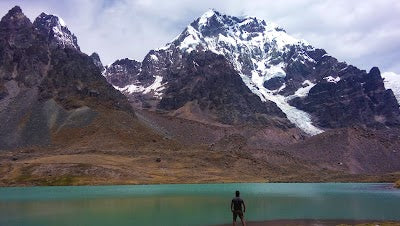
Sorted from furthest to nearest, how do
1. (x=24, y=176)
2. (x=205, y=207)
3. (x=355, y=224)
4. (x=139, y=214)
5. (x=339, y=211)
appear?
(x=24, y=176)
(x=205, y=207)
(x=339, y=211)
(x=139, y=214)
(x=355, y=224)

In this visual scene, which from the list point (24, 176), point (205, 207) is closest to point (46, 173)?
point (24, 176)

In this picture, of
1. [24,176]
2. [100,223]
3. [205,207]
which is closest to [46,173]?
[24,176]

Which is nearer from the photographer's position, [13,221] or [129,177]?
[13,221]

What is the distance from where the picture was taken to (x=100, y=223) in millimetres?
54688

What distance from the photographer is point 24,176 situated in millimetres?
180750

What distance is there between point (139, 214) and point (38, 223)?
13141 mm

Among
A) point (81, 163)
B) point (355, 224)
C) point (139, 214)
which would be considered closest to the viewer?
point (355, 224)

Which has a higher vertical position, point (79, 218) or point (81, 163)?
point (81, 163)

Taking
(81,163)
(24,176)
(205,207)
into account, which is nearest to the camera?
(205,207)

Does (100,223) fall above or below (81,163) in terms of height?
below

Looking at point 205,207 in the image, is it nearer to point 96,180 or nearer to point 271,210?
point 271,210

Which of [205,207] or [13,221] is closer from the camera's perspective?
[13,221]

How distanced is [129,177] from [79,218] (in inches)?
5263

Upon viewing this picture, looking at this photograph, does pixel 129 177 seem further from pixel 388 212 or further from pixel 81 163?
pixel 388 212
